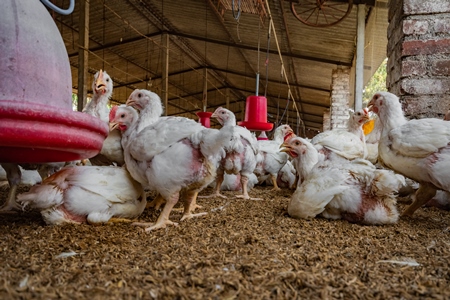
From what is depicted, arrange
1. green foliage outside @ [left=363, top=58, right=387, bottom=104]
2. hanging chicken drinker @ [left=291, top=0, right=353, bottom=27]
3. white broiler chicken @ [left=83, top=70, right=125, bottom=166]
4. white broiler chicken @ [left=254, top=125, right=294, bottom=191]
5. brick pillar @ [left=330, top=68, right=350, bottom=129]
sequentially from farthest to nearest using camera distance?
green foliage outside @ [left=363, top=58, right=387, bottom=104] → brick pillar @ [left=330, top=68, right=350, bottom=129] → hanging chicken drinker @ [left=291, top=0, right=353, bottom=27] → white broiler chicken @ [left=254, top=125, right=294, bottom=191] → white broiler chicken @ [left=83, top=70, right=125, bottom=166]

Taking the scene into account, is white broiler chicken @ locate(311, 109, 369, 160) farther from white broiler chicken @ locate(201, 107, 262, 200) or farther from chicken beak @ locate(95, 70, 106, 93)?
chicken beak @ locate(95, 70, 106, 93)

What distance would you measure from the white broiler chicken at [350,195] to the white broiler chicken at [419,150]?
0.18 meters

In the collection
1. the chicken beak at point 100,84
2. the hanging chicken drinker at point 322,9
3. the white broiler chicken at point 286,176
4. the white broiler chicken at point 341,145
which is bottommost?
the white broiler chicken at point 286,176

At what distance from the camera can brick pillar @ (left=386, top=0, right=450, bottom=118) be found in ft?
11.1

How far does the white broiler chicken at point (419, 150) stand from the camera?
8.14 ft

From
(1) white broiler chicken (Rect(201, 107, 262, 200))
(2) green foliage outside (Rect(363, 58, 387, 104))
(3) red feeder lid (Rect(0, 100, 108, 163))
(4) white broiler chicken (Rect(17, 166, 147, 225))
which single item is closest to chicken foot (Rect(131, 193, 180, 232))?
(4) white broiler chicken (Rect(17, 166, 147, 225))

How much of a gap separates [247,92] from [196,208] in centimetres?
1395

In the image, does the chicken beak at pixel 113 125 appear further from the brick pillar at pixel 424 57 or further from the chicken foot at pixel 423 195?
the brick pillar at pixel 424 57

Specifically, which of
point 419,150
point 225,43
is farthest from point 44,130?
point 225,43

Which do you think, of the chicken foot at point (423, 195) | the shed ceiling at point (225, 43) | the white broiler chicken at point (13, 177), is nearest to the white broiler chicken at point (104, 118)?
the white broiler chicken at point (13, 177)

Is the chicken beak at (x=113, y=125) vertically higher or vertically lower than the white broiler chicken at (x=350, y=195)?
higher

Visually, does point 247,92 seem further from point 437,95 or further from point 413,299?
point 413,299

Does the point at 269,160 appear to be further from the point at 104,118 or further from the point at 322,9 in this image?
the point at 322,9

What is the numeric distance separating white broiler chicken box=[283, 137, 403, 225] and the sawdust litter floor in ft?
0.31
